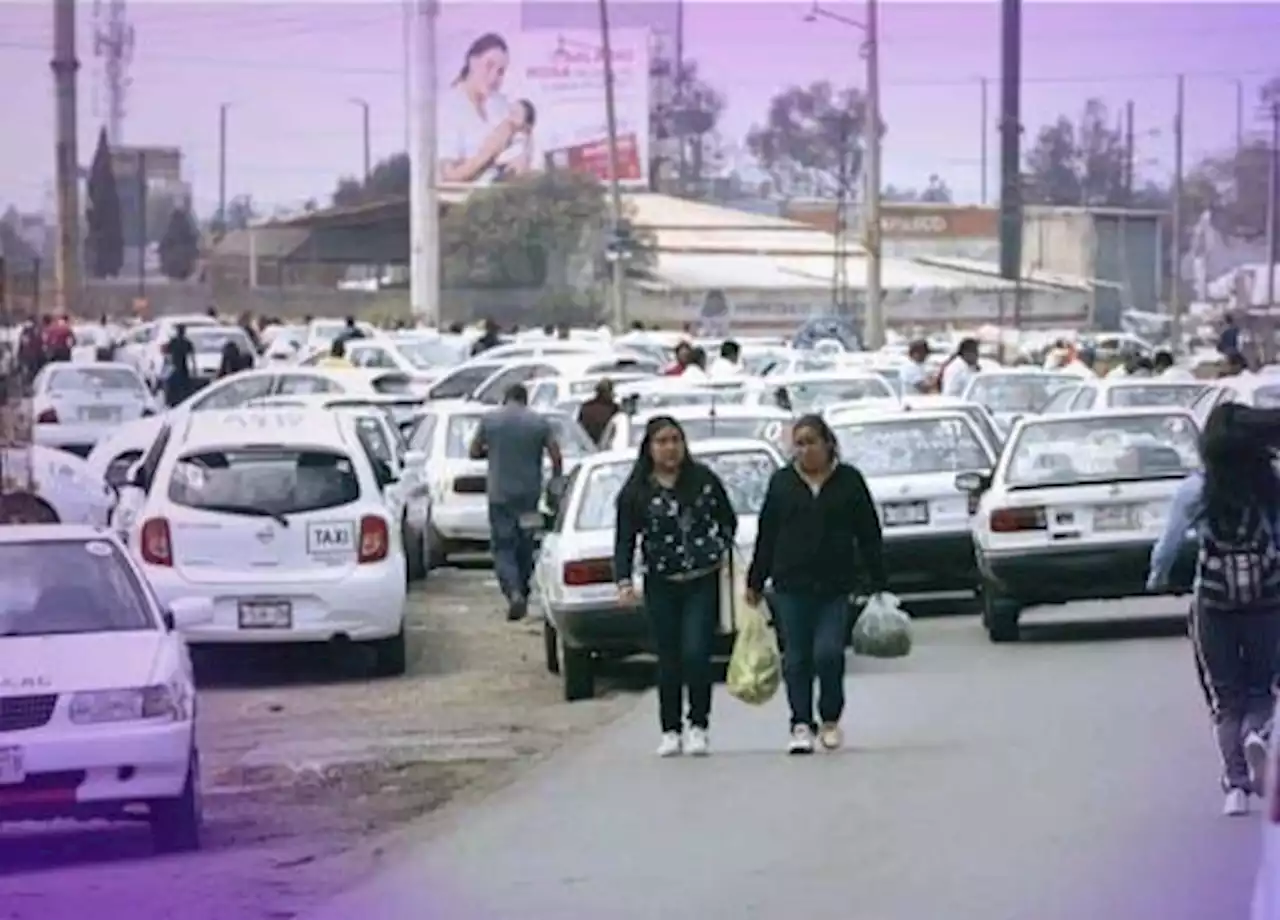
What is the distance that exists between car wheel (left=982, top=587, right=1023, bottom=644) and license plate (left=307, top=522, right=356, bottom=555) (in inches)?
171

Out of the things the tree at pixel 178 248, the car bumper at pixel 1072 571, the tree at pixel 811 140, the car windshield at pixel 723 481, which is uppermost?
the tree at pixel 811 140

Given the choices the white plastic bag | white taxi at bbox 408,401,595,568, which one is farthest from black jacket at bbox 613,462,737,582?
white taxi at bbox 408,401,595,568

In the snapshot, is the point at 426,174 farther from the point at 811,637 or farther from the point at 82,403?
the point at 811,637

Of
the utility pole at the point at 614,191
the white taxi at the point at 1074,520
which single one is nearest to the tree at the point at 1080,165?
the utility pole at the point at 614,191

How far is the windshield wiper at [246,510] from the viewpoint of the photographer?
18.4m

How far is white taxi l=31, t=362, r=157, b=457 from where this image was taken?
121 ft

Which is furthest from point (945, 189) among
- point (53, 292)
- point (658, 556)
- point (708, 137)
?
point (658, 556)

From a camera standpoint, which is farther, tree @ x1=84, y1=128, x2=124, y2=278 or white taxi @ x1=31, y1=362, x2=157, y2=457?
tree @ x1=84, y1=128, x2=124, y2=278

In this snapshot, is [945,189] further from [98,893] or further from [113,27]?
[98,893]

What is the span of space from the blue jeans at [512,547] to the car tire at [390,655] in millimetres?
2964

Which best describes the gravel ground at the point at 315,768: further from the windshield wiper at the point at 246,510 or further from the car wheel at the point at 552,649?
the windshield wiper at the point at 246,510

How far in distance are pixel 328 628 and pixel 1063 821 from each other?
24.4 ft

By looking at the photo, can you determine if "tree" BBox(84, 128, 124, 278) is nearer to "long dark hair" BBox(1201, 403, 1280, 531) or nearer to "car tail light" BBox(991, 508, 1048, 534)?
"car tail light" BBox(991, 508, 1048, 534)

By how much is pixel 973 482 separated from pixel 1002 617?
1259 millimetres
